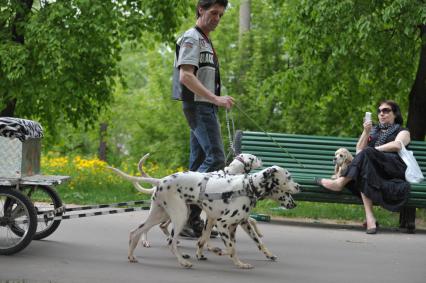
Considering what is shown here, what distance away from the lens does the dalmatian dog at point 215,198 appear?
7.19 metres

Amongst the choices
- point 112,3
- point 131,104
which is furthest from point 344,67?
point 131,104

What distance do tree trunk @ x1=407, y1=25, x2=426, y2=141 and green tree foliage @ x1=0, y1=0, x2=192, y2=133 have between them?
179 inches

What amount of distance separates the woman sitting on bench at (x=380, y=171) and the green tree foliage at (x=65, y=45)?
17.9 feet

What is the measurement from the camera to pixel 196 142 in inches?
347

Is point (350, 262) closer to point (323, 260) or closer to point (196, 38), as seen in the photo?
point (323, 260)

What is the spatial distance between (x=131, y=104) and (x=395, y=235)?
2516 centimetres

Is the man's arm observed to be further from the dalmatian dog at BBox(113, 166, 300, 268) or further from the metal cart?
the metal cart

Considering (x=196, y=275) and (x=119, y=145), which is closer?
(x=196, y=275)

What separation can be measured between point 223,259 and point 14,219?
194cm

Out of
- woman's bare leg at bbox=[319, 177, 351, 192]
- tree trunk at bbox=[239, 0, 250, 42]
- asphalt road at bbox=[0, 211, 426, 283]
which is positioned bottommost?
asphalt road at bbox=[0, 211, 426, 283]

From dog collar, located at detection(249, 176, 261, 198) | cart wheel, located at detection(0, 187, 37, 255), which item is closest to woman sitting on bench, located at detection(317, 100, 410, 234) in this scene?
dog collar, located at detection(249, 176, 261, 198)

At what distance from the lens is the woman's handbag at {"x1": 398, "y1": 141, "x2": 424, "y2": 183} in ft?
34.4

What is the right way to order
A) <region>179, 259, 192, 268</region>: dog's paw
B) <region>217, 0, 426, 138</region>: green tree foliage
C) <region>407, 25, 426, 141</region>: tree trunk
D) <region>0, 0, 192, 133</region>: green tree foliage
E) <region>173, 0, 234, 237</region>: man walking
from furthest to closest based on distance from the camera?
1. <region>0, 0, 192, 133</region>: green tree foliage
2. <region>407, 25, 426, 141</region>: tree trunk
3. <region>217, 0, 426, 138</region>: green tree foliage
4. <region>173, 0, 234, 237</region>: man walking
5. <region>179, 259, 192, 268</region>: dog's paw

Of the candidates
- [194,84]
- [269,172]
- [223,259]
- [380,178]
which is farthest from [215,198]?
[380,178]
